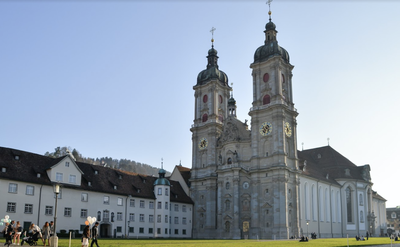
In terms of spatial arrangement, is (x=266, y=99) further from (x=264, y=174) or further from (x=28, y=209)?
(x=28, y=209)

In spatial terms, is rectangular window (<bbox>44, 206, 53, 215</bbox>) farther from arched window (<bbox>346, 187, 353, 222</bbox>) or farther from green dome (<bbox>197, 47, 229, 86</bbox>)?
arched window (<bbox>346, 187, 353, 222</bbox>)

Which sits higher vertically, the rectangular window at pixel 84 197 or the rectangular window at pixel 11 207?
the rectangular window at pixel 84 197

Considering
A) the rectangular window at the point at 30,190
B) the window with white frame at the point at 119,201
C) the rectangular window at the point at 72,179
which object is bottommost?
the window with white frame at the point at 119,201

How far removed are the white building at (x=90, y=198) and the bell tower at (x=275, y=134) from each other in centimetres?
1787

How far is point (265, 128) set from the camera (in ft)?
249

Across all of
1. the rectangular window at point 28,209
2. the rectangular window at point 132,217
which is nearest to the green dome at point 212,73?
the rectangular window at point 132,217

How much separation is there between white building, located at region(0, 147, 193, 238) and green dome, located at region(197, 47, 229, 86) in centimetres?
2466

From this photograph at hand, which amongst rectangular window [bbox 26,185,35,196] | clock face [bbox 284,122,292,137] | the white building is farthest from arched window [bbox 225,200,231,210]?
rectangular window [bbox 26,185,35,196]

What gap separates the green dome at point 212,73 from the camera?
298 ft

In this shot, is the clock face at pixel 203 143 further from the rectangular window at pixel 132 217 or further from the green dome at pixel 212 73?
the rectangular window at pixel 132 217

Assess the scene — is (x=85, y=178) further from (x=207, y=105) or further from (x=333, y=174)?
(x=333, y=174)

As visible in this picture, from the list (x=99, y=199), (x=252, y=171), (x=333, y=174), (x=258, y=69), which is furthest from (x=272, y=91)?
(x=99, y=199)

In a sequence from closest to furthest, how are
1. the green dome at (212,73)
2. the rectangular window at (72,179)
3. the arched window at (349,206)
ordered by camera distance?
the rectangular window at (72,179) → the arched window at (349,206) → the green dome at (212,73)

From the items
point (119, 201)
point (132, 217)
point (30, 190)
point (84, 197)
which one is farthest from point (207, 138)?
point (30, 190)
